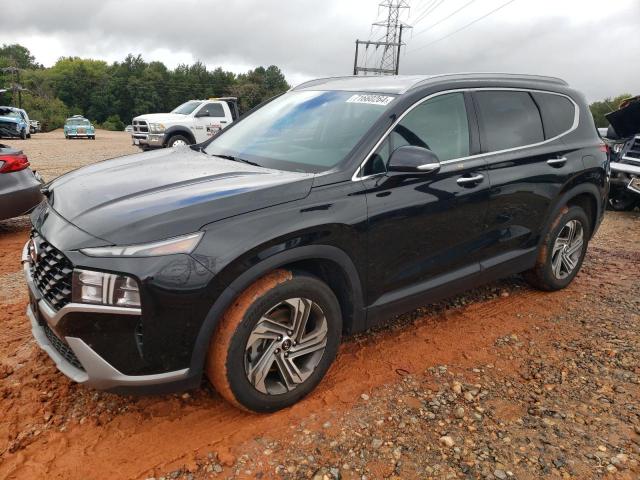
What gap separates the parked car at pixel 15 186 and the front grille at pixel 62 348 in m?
3.70

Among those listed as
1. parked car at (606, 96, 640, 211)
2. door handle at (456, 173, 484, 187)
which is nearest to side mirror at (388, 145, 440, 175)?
door handle at (456, 173, 484, 187)

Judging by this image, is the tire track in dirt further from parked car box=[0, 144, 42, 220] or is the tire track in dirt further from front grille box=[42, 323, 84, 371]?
parked car box=[0, 144, 42, 220]

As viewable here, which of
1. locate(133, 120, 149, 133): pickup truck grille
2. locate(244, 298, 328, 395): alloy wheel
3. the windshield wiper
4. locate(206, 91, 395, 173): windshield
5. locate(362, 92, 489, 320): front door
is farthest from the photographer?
locate(133, 120, 149, 133): pickup truck grille

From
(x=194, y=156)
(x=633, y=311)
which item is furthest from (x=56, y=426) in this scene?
(x=633, y=311)

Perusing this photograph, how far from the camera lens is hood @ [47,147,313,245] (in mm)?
2309

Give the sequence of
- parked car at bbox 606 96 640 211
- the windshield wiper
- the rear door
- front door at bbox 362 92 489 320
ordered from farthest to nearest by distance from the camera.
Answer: parked car at bbox 606 96 640 211
the rear door
the windshield wiper
front door at bbox 362 92 489 320

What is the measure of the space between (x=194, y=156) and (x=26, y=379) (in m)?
1.74

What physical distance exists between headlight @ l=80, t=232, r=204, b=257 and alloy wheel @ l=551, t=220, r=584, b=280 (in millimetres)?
3299

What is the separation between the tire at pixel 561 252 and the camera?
13.9 feet

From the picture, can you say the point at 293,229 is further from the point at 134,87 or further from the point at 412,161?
the point at 134,87

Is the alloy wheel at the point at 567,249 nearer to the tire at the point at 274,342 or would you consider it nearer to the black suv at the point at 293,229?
the black suv at the point at 293,229

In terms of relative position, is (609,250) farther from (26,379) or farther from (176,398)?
(26,379)

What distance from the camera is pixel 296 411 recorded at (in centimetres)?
277

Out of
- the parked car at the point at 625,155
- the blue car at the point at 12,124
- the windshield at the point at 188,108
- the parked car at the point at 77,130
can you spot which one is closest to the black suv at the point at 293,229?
the parked car at the point at 625,155
